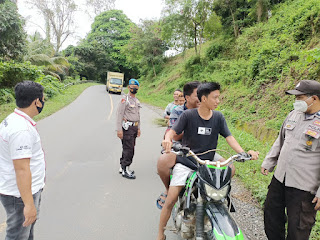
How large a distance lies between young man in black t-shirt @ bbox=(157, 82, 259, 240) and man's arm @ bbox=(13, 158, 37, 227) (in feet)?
4.45

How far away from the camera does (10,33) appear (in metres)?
12.5

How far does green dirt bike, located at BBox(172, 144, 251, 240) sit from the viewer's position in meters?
2.15

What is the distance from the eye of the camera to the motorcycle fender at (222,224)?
208cm

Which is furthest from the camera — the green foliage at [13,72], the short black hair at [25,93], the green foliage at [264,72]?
the green foliage at [13,72]

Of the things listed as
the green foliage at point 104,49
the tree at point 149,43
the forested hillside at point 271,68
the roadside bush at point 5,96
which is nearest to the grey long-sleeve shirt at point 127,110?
the forested hillside at point 271,68

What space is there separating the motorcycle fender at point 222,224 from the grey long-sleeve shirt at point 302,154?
0.90 meters

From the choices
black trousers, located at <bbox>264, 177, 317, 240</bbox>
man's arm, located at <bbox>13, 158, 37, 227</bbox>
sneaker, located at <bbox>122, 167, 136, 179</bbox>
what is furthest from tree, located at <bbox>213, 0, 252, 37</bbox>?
man's arm, located at <bbox>13, 158, 37, 227</bbox>

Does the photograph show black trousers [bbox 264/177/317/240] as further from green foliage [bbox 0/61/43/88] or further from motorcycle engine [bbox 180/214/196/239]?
green foliage [bbox 0/61/43/88]

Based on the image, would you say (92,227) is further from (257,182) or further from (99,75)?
(99,75)

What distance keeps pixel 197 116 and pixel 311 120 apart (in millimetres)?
1196

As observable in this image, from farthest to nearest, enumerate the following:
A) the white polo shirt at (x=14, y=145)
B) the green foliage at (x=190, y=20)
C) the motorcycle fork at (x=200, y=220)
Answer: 1. the green foliage at (x=190, y=20)
2. the motorcycle fork at (x=200, y=220)
3. the white polo shirt at (x=14, y=145)

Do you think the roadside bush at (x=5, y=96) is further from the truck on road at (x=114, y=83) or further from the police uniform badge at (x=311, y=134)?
the police uniform badge at (x=311, y=134)

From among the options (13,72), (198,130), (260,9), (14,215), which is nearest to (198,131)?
(198,130)

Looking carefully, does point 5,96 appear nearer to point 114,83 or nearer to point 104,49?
point 114,83
